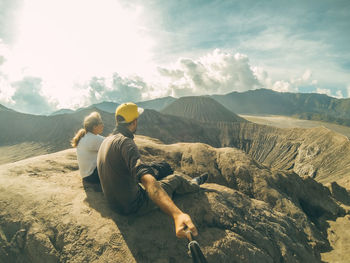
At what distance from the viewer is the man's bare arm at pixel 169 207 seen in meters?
2.30

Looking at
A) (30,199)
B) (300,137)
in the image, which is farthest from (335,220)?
(300,137)

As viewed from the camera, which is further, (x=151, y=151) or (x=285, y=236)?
(x=151, y=151)

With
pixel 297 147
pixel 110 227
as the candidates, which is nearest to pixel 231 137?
pixel 297 147

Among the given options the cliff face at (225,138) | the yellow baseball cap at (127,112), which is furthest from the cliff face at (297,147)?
the yellow baseball cap at (127,112)

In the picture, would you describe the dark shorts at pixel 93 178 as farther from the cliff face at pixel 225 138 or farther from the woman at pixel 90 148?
the cliff face at pixel 225 138

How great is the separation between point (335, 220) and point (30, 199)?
35.3ft

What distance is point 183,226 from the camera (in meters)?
2.33

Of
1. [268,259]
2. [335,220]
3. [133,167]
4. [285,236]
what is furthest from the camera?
[335,220]

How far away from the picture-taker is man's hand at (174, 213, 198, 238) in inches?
89.7

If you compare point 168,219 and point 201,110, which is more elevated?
point 201,110

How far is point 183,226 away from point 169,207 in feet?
0.93

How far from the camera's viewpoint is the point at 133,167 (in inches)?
112

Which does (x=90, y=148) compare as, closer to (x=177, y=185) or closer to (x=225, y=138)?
(x=177, y=185)

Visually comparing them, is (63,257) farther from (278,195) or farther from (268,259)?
(278,195)
